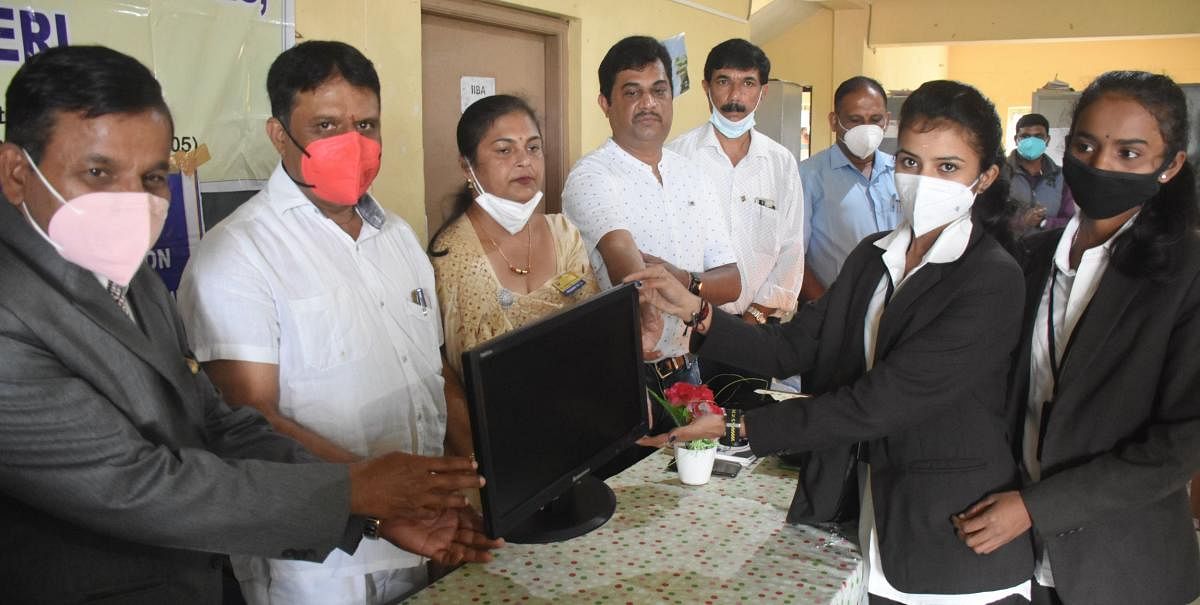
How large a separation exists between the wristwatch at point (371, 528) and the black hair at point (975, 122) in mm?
1309

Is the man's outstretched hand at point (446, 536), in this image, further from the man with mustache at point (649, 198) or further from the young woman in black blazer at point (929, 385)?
the man with mustache at point (649, 198)

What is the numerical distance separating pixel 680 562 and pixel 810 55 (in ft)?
29.3

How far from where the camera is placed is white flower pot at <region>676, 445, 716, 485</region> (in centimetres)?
213

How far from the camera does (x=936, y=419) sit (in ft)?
5.88

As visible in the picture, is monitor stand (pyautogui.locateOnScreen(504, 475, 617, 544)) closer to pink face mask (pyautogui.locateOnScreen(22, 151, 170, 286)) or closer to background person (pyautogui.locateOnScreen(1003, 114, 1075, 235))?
pink face mask (pyautogui.locateOnScreen(22, 151, 170, 286))

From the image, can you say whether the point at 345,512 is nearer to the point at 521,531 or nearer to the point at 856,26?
the point at 521,531

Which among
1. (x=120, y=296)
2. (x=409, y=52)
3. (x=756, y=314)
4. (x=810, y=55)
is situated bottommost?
(x=756, y=314)

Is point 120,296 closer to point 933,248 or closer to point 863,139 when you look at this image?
point 933,248

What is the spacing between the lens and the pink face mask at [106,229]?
3.97 ft

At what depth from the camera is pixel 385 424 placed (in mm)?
1909

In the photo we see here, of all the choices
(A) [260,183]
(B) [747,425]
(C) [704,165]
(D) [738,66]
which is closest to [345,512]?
(B) [747,425]

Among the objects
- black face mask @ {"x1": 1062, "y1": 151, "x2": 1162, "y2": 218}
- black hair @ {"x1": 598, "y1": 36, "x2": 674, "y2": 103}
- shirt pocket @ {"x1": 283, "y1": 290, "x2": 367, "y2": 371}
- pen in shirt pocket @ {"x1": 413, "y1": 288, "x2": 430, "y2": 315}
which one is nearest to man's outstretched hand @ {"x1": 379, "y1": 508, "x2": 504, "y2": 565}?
shirt pocket @ {"x1": 283, "y1": 290, "x2": 367, "y2": 371}

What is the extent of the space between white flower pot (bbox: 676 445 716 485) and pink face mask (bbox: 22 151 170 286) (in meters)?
1.29

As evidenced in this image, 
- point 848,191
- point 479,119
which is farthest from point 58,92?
point 848,191
